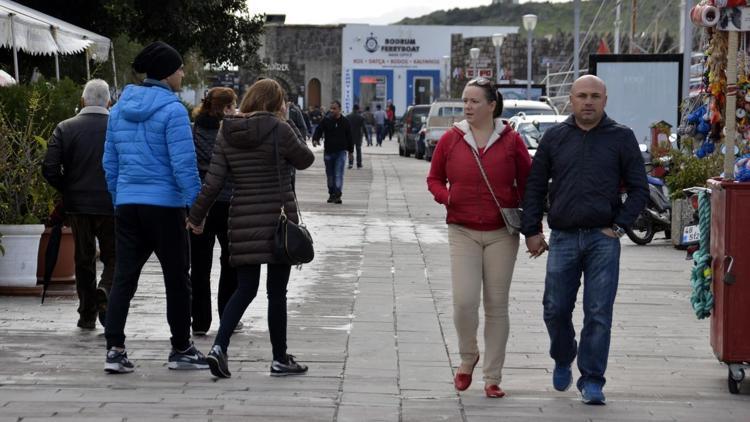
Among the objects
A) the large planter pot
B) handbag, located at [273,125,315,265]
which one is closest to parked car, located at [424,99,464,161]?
the large planter pot

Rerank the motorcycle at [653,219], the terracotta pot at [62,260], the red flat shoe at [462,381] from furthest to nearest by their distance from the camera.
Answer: the motorcycle at [653,219] → the terracotta pot at [62,260] → the red flat shoe at [462,381]

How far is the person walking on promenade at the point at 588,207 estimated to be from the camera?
689cm

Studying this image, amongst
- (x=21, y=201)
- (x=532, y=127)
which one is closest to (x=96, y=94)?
(x=21, y=201)

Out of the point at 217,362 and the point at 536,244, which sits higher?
the point at 536,244

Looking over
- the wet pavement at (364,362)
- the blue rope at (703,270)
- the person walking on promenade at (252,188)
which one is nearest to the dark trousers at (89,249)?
the wet pavement at (364,362)

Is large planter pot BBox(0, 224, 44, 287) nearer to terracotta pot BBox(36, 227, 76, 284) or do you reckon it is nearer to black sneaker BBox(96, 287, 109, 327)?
terracotta pot BBox(36, 227, 76, 284)

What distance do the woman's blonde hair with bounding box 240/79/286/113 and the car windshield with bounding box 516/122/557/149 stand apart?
1638 centimetres

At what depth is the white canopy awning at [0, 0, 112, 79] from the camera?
15.4 metres

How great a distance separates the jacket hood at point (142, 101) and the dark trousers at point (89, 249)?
1.48m

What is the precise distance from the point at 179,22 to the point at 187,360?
20.8 meters

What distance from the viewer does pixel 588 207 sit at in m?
6.86

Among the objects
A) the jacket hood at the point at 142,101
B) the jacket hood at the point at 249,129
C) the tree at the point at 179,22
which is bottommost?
the jacket hood at the point at 249,129

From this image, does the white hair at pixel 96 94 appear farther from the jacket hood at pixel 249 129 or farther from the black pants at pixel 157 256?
the jacket hood at pixel 249 129

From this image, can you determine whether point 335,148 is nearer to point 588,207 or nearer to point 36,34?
point 36,34
